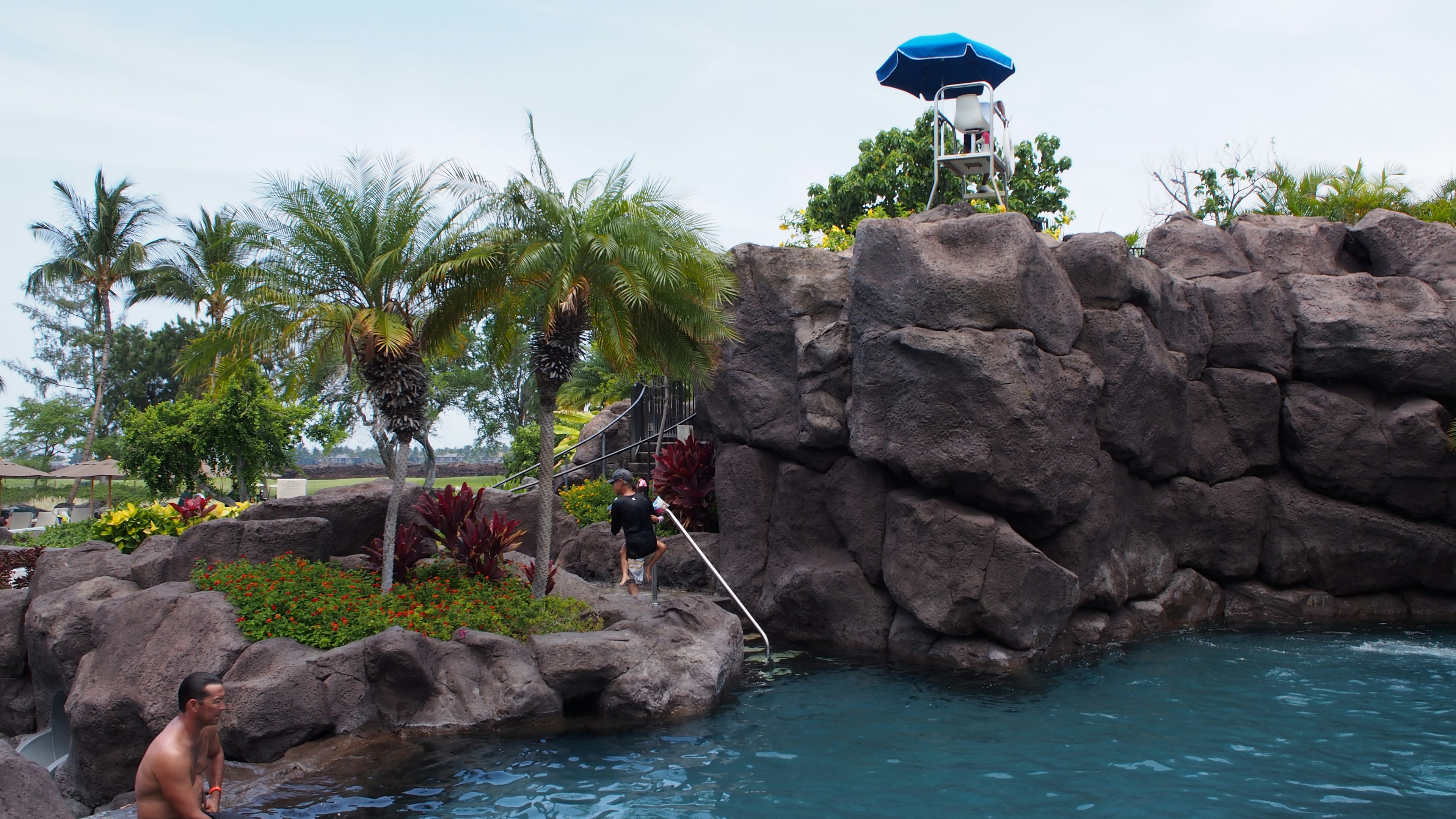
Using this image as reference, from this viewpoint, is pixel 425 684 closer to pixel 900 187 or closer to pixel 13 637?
pixel 13 637

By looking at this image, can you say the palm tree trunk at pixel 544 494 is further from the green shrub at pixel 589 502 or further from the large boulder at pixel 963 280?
the green shrub at pixel 589 502

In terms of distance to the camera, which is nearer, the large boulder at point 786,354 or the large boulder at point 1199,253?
the large boulder at point 786,354

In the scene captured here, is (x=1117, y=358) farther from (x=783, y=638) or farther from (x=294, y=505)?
(x=294, y=505)

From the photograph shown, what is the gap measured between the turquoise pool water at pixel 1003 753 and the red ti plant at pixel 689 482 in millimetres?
5220

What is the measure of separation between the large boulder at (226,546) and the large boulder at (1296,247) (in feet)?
49.6

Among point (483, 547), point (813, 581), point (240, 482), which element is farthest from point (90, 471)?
point (813, 581)

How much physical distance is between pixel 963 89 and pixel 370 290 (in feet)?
35.8

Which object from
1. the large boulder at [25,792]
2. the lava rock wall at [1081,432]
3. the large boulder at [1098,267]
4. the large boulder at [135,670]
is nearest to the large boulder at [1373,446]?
the lava rock wall at [1081,432]

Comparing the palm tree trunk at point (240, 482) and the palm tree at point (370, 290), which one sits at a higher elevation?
the palm tree at point (370, 290)

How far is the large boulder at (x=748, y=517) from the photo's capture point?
14844 mm

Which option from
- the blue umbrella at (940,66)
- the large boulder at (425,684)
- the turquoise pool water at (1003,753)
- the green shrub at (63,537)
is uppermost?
the blue umbrella at (940,66)

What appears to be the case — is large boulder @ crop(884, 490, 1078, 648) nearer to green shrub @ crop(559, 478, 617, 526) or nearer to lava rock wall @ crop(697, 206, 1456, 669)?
lava rock wall @ crop(697, 206, 1456, 669)

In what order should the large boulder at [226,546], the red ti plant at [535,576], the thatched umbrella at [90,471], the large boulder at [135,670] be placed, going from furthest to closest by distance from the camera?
the thatched umbrella at [90,471] → the red ti plant at [535,576] → the large boulder at [226,546] → the large boulder at [135,670]

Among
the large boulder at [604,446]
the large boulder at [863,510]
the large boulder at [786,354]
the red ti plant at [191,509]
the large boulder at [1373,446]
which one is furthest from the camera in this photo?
the large boulder at [604,446]
